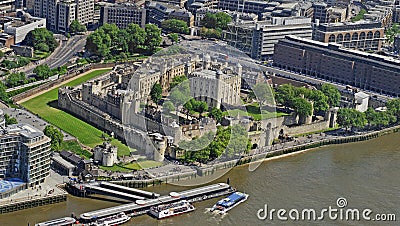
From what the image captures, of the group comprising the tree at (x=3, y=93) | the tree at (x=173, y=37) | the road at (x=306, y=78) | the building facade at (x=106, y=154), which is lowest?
the building facade at (x=106, y=154)

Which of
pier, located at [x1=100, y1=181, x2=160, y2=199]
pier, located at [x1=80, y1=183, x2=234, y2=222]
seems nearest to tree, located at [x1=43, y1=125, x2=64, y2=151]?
pier, located at [x1=100, y1=181, x2=160, y2=199]

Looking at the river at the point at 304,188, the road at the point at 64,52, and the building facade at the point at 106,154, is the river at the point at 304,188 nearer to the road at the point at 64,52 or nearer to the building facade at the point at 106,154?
the building facade at the point at 106,154

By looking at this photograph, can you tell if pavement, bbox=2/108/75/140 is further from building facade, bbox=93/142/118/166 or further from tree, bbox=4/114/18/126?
building facade, bbox=93/142/118/166

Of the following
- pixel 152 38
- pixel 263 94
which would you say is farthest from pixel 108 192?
pixel 152 38

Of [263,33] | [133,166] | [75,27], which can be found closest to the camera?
[133,166]

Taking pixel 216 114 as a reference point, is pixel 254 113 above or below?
below

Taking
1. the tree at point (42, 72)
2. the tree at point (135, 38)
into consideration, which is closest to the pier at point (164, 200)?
the tree at point (42, 72)

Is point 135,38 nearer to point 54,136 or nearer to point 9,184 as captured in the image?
point 54,136
